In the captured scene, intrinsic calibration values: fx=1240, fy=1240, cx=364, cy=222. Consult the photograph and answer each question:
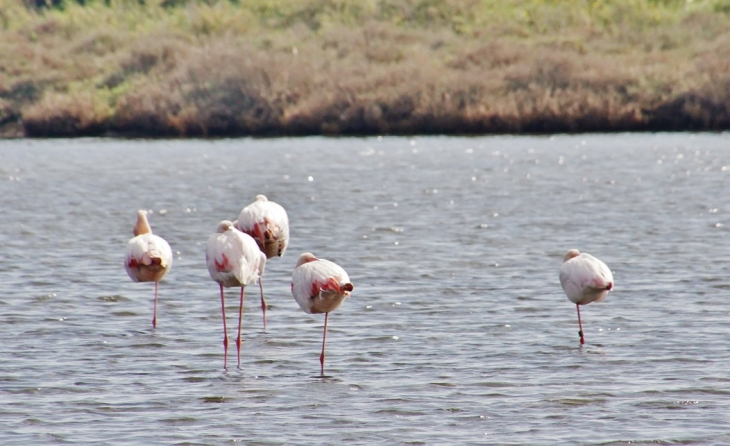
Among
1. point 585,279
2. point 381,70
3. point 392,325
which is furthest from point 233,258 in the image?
point 381,70

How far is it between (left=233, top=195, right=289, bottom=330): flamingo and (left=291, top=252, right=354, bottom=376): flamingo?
67.5 inches

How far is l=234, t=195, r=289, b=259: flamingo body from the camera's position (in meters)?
11.4

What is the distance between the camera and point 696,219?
65.0ft

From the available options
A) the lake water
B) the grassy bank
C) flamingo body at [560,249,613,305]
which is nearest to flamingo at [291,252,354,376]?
the lake water

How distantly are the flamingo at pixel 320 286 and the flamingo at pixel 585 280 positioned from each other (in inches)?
85.2

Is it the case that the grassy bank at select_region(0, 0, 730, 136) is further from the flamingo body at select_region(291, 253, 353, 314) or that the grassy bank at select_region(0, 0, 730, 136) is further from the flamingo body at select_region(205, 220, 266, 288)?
the flamingo body at select_region(291, 253, 353, 314)

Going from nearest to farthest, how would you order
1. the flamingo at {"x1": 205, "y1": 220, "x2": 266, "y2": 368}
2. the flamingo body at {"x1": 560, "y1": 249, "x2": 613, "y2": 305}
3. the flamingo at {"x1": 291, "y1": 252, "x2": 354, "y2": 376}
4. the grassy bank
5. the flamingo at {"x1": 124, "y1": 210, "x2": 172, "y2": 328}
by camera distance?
the flamingo at {"x1": 291, "y1": 252, "x2": 354, "y2": 376}, the flamingo at {"x1": 205, "y1": 220, "x2": 266, "y2": 368}, the flamingo body at {"x1": 560, "y1": 249, "x2": 613, "y2": 305}, the flamingo at {"x1": 124, "y1": 210, "x2": 172, "y2": 328}, the grassy bank

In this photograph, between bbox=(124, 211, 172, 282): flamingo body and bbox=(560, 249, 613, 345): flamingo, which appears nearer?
bbox=(560, 249, 613, 345): flamingo

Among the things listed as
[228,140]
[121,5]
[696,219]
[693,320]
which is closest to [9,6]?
[121,5]

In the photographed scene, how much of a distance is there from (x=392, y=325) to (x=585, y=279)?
1934 mm

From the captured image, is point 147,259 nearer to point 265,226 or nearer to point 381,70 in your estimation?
point 265,226

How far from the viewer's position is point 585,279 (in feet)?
34.2

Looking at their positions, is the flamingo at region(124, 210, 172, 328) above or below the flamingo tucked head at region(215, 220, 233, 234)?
below

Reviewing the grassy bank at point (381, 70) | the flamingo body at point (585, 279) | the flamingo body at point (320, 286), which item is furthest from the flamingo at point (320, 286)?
the grassy bank at point (381, 70)
